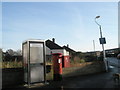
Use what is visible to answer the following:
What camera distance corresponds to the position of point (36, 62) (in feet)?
30.5

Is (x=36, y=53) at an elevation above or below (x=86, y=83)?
above

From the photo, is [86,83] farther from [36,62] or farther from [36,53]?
[36,53]

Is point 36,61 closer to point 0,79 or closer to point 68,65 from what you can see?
point 0,79

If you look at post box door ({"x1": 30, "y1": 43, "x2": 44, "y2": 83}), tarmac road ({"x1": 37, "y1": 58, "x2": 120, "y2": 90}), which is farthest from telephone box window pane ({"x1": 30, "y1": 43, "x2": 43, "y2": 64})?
tarmac road ({"x1": 37, "y1": 58, "x2": 120, "y2": 90})

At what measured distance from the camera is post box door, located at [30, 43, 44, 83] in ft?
29.9

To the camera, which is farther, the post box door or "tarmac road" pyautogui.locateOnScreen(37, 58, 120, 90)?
the post box door

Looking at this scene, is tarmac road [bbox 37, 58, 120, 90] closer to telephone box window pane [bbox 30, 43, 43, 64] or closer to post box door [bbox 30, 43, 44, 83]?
post box door [bbox 30, 43, 44, 83]

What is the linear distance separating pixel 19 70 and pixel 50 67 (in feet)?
7.40

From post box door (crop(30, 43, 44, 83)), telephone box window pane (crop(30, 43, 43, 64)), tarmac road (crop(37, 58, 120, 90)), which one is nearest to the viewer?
tarmac road (crop(37, 58, 120, 90))

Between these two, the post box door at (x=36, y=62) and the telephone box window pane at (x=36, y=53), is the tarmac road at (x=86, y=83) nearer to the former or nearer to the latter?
the post box door at (x=36, y=62)

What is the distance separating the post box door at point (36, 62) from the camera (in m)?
9.10

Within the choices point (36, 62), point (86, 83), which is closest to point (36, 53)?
point (36, 62)

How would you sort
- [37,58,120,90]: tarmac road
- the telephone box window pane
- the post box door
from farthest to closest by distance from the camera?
the telephone box window pane < the post box door < [37,58,120,90]: tarmac road

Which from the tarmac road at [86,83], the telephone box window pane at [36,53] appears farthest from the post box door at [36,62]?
the tarmac road at [86,83]
